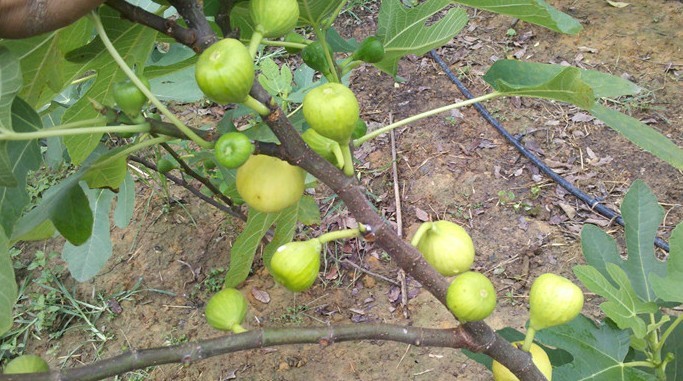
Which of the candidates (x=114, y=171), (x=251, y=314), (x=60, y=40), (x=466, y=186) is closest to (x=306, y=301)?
(x=251, y=314)

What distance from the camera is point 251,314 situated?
2449mm

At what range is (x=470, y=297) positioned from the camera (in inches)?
33.5

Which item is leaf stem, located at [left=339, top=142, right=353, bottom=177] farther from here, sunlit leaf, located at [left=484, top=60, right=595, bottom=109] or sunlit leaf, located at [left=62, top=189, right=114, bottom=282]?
sunlit leaf, located at [left=62, top=189, right=114, bottom=282]

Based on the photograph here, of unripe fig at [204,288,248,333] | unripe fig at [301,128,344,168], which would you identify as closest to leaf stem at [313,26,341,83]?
unripe fig at [301,128,344,168]

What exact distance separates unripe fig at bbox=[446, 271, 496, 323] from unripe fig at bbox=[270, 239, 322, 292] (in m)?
0.21

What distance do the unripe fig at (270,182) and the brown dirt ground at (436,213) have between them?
144 cm

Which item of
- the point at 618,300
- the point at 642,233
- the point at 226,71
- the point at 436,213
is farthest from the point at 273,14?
the point at 436,213

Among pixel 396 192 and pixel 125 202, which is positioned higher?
pixel 125 202

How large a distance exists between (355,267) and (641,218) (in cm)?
143

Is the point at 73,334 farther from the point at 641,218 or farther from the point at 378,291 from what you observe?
the point at 641,218

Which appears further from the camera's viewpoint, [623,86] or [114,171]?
[114,171]

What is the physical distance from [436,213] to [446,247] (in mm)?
1849

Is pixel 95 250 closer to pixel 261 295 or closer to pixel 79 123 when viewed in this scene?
pixel 261 295

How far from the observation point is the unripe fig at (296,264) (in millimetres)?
861
